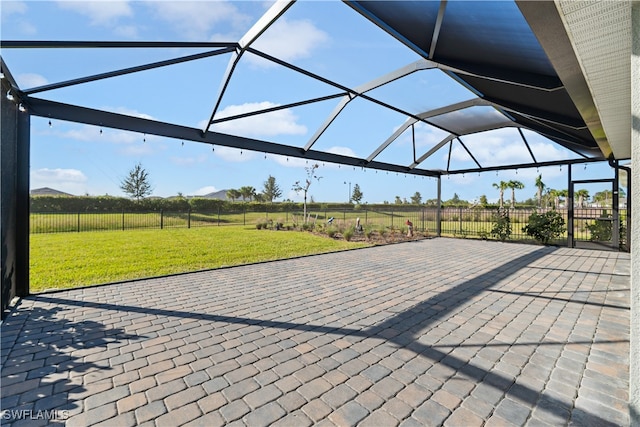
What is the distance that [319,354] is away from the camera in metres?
2.50

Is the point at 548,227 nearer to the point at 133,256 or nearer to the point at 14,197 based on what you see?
the point at 133,256

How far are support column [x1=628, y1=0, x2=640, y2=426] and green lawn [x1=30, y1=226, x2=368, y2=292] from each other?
5767mm

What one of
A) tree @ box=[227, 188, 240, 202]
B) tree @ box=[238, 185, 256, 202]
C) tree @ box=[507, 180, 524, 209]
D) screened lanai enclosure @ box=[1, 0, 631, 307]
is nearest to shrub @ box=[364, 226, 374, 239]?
screened lanai enclosure @ box=[1, 0, 631, 307]

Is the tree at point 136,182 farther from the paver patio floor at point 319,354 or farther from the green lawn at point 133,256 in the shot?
the paver patio floor at point 319,354

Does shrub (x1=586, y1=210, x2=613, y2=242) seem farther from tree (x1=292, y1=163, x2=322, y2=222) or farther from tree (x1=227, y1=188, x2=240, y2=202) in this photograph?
tree (x1=227, y1=188, x2=240, y2=202)

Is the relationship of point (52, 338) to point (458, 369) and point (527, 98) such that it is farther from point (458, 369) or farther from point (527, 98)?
point (527, 98)

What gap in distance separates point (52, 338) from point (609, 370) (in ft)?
15.8

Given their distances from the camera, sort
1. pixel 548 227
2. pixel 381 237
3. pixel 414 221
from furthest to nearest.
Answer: pixel 414 221 → pixel 381 237 → pixel 548 227

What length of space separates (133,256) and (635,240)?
801 centimetres

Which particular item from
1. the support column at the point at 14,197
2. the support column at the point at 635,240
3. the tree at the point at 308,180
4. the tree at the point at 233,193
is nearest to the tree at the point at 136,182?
the tree at the point at 233,193

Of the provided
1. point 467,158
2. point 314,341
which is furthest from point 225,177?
point 314,341

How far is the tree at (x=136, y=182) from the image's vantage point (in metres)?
26.9

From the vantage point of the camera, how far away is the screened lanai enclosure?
2887 millimetres

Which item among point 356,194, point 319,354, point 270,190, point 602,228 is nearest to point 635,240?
point 319,354
